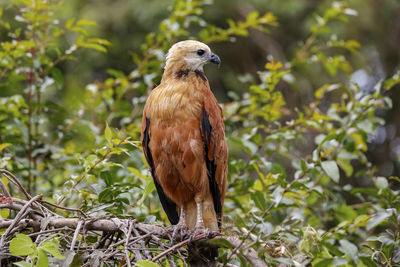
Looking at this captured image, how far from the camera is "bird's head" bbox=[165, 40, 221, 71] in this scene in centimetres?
366

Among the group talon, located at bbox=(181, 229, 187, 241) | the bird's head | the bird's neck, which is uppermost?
the bird's head

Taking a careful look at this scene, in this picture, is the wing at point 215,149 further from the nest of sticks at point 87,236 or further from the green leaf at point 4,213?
the green leaf at point 4,213

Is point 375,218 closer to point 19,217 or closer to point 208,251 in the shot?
point 208,251

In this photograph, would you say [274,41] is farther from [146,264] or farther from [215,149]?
[146,264]

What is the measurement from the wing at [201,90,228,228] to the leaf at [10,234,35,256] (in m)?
1.57

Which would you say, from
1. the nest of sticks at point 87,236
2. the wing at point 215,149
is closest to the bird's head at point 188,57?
the wing at point 215,149

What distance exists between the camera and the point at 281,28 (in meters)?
9.76

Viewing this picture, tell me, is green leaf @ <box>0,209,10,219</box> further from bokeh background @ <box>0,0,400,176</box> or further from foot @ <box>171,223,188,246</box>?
bokeh background @ <box>0,0,400,176</box>

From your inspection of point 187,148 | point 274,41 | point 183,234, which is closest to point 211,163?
point 187,148

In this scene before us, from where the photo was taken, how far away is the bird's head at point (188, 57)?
366 centimetres

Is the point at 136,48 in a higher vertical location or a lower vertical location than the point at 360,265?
higher

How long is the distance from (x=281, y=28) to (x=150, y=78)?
6.06 meters

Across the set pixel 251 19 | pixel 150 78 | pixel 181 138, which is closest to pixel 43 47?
pixel 150 78

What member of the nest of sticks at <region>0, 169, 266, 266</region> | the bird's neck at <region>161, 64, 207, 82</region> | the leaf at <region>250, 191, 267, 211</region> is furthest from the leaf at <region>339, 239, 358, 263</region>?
the bird's neck at <region>161, 64, 207, 82</region>
